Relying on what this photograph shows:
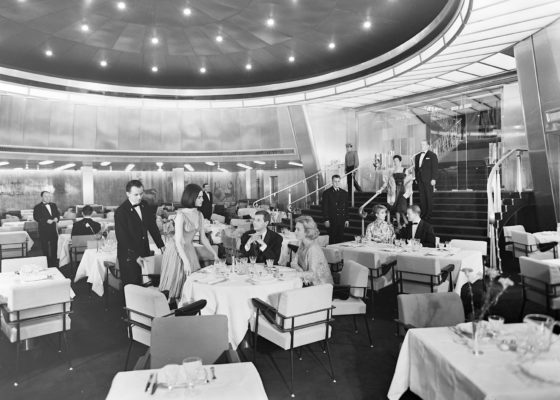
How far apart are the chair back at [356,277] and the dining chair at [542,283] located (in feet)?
6.52

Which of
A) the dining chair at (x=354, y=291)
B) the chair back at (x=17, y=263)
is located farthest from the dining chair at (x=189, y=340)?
the chair back at (x=17, y=263)

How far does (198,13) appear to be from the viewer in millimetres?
8258

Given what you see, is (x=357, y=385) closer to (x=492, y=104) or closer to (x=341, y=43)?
(x=341, y=43)

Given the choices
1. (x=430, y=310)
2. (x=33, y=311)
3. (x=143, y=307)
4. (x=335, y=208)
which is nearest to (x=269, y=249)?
(x=143, y=307)

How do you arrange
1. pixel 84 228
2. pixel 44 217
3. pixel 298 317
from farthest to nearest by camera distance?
pixel 44 217 < pixel 84 228 < pixel 298 317

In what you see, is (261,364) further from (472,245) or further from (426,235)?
(472,245)

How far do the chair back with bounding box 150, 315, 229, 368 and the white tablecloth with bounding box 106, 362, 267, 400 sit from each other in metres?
0.50

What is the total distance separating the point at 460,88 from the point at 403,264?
8.28 metres

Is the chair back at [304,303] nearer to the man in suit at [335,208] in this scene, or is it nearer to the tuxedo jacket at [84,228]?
the man in suit at [335,208]

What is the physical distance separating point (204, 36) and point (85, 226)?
486 centimetres

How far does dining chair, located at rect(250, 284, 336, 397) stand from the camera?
11.8ft

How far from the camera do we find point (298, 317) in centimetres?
374

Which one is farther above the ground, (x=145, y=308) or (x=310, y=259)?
(x=310, y=259)

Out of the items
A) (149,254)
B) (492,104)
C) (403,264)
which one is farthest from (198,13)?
(492,104)
